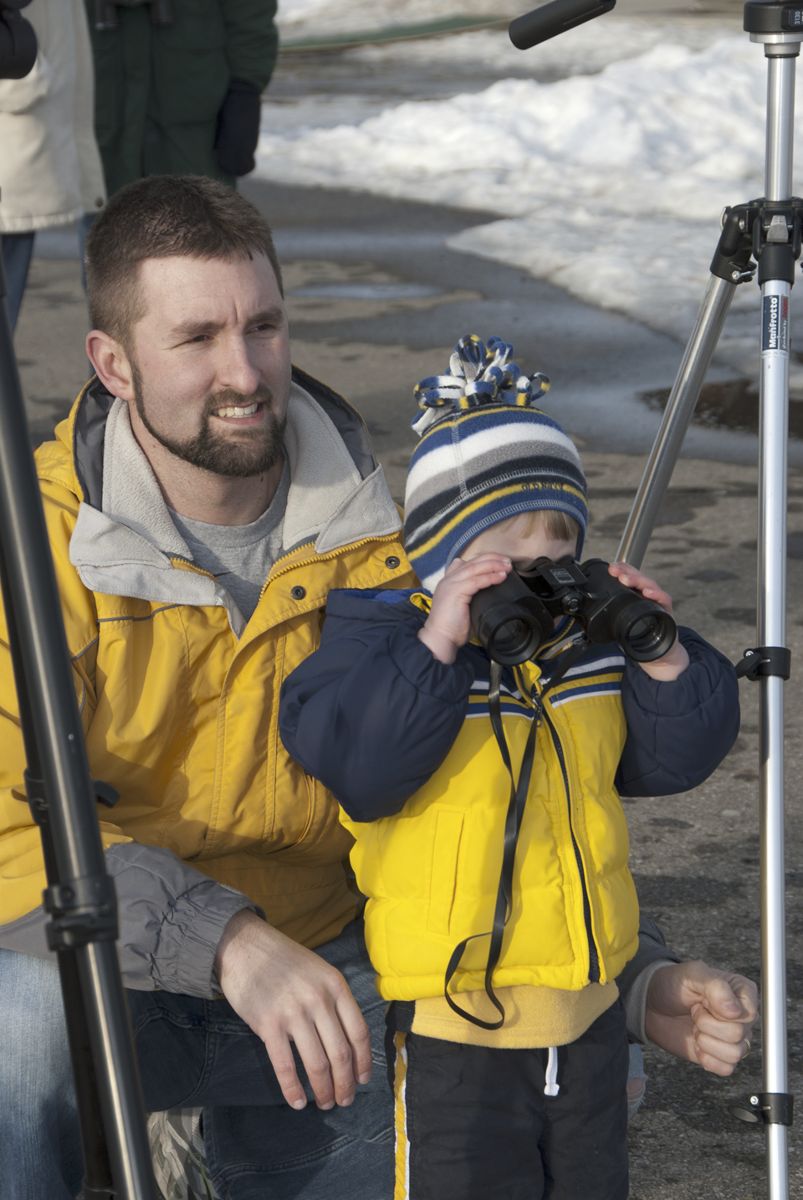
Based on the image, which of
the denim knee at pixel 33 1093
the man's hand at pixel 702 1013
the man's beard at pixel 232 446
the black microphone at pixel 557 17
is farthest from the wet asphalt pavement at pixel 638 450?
the black microphone at pixel 557 17

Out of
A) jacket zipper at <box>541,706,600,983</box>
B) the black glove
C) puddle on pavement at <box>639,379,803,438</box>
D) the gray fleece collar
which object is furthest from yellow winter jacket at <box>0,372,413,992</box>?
puddle on pavement at <box>639,379,803,438</box>

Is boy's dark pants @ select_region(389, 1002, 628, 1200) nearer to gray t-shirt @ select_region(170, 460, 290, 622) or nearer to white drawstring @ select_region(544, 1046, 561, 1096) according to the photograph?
white drawstring @ select_region(544, 1046, 561, 1096)

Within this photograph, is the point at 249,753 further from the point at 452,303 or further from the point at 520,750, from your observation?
the point at 452,303

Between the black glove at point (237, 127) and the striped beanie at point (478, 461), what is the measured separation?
4139 mm

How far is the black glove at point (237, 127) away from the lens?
21.4 ft

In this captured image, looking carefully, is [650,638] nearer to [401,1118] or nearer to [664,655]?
[664,655]

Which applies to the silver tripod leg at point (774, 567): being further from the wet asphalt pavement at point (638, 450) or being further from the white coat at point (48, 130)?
the white coat at point (48, 130)

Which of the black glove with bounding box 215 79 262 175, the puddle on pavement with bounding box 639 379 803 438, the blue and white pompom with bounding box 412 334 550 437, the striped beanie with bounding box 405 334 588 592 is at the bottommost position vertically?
the striped beanie with bounding box 405 334 588 592

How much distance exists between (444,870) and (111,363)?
38.8 inches

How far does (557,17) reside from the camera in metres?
2.69

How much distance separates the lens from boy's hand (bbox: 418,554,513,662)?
226cm

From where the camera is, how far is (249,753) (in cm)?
273

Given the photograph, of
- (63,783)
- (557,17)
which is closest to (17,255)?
(557,17)

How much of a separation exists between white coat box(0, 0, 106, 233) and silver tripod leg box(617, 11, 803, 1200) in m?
3.21
